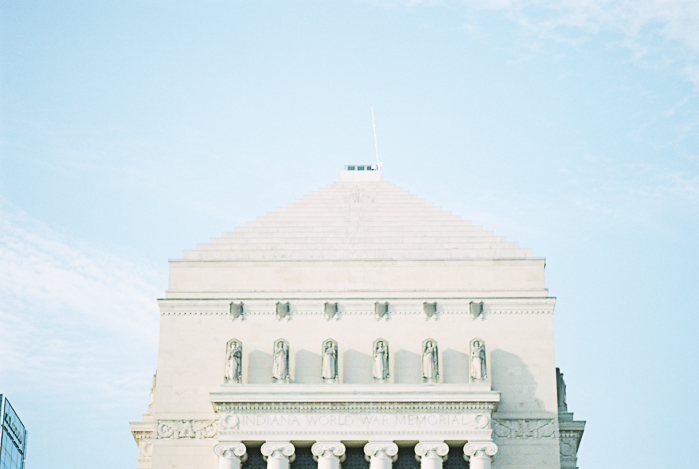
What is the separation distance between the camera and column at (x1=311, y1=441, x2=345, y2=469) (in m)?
62.0

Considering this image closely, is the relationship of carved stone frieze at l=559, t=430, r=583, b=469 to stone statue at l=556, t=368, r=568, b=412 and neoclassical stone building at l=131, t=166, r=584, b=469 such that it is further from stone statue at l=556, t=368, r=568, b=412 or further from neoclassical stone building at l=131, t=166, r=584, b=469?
stone statue at l=556, t=368, r=568, b=412

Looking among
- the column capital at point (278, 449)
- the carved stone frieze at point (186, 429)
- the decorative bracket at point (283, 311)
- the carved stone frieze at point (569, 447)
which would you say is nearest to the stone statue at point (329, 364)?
the decorative bracket at point (283, 311)

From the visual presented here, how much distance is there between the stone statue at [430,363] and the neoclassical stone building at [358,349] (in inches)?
2.5

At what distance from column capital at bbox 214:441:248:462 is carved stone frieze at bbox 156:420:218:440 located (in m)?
2.17

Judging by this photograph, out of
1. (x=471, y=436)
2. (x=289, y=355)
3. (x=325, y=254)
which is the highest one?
(x=325, y=254)

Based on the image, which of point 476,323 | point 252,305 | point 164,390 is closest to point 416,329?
point 476,323

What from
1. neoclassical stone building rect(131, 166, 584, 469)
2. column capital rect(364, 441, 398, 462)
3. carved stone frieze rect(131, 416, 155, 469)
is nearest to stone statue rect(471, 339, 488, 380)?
neoclassical stone building rect(131, 166, 584, 469)

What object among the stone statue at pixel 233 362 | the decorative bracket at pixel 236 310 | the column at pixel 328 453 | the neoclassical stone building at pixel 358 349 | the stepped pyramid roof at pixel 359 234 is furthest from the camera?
the stepped pyramid roof at pixel 359 234

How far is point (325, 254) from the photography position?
68062mm

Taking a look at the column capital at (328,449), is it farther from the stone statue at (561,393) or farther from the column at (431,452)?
the stone statue at (561,393)

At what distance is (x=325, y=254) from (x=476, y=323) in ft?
26.3

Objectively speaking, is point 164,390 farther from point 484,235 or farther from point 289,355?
point 484,235

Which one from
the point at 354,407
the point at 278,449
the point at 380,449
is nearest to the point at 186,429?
the point at 278,449

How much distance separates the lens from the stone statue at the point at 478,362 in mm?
63594
